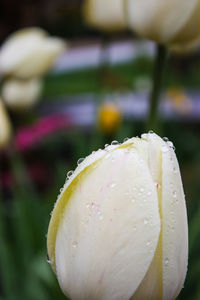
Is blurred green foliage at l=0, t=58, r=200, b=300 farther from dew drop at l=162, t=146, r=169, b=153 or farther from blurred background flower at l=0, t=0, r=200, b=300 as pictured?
dew drop at l=162, t=146, r=169, b=153

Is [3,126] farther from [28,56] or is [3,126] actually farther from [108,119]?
[108,119]

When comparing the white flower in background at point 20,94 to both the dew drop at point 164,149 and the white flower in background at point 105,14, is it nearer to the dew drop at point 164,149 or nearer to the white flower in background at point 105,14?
the white flower in background at point 105,14

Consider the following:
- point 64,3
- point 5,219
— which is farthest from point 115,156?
point 64,3

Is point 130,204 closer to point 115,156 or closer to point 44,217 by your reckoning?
point 115,156

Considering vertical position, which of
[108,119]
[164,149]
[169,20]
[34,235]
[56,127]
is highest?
[169,20]

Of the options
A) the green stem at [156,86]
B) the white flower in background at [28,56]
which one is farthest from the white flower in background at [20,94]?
the green stem at [156,86]

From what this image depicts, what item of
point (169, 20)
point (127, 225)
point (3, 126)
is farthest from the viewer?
point (3, 126)

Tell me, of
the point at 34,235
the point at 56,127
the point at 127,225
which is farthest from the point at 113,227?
the point at 56,127
